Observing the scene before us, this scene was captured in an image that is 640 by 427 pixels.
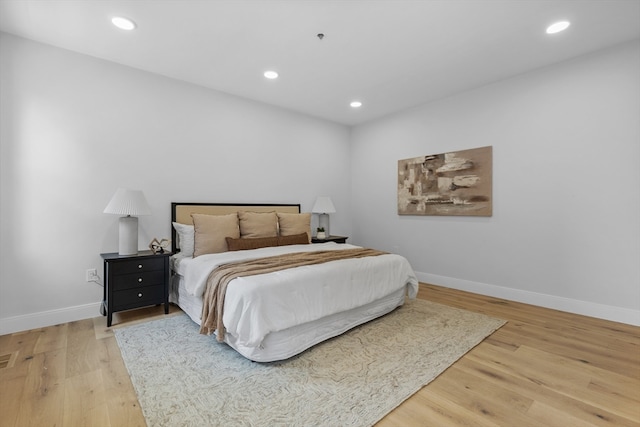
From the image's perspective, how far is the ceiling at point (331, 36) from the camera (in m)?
2.28

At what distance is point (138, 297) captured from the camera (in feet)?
9.39

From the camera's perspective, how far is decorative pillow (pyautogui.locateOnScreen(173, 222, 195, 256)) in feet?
10.6

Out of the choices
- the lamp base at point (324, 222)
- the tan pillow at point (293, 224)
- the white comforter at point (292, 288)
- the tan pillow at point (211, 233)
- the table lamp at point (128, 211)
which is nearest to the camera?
the white comforter at point (292, 288)

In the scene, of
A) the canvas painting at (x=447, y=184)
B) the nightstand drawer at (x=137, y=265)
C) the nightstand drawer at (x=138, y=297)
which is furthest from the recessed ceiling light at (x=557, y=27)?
the nightstand drawer at (x=138, y=297)

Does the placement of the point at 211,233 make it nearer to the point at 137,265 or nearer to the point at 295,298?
Result: the point at 137,265

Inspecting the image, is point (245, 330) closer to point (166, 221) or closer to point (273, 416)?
point (273, 416)

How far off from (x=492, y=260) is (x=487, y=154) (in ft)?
4.46

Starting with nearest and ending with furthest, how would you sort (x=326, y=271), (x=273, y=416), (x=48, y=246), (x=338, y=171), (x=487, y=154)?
(x=273, y=416) < (x=326, y=271) < (x=48, y=246) < (x=487, y=154) < (x=338, y=171)

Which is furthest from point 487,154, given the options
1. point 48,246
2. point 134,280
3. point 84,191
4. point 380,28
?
point 48,246

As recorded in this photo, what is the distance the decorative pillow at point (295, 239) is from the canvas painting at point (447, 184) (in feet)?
5.53

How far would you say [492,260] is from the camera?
3725 millimetres

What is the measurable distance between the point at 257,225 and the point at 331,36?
7.36 feet

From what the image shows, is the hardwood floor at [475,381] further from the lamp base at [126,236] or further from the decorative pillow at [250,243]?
the decorative pillow at [250,243]

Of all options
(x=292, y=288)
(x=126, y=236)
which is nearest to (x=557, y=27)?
(x=292, y=288)
